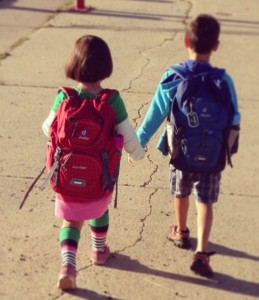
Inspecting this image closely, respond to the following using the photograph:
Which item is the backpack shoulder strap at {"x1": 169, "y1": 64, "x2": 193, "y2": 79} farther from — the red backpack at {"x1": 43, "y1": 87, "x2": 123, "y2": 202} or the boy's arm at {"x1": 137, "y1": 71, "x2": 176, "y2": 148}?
the red backpack at {"x1": 43, "y1": 87, "x2": 123, "y2": 202}

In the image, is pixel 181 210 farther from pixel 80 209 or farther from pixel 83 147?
pixel 83 147

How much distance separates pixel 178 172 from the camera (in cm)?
434

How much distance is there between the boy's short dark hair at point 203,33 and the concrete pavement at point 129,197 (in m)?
1.24

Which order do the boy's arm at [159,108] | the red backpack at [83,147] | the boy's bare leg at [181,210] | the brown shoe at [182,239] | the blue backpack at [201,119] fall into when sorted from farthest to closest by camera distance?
the brown shoe at [182,239] < the boy's bare leg at [181,210] < the boy's arm at [159,108] < the blue backpack at [201,119] < the red backpack at [83,147]

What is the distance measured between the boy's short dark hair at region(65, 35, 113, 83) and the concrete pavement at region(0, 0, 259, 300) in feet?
3.64

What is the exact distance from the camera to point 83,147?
12.8 ft

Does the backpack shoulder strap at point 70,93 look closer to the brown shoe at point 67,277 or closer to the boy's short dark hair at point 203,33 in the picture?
the boy's short dark hair at point 203,33

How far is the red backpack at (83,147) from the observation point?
3.88 m

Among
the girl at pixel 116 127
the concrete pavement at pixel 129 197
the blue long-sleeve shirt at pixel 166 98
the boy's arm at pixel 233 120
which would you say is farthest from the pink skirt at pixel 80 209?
the boy's arm at pixel 233 120

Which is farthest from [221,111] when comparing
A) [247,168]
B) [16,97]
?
[16,97]

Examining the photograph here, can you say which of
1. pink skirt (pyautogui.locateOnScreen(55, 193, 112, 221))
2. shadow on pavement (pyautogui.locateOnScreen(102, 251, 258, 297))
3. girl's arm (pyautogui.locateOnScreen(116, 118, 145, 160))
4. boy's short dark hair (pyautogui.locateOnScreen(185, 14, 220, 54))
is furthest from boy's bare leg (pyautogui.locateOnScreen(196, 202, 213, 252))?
boy's short dark hair (pyautogui.locateOnScreen(185, 14, 220, 54))

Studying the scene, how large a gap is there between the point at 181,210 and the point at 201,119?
712 mm

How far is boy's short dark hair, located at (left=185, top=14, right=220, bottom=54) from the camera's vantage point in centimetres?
407

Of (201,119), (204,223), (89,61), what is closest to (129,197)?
(204,223)
